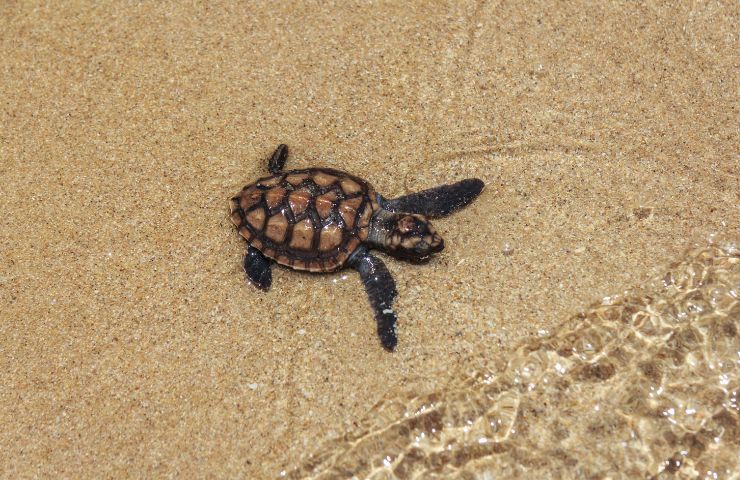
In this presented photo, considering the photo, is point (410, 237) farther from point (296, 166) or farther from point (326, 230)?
point (296, 166)

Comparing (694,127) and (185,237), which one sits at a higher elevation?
(694,127)

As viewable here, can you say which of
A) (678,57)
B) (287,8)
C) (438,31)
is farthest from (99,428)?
(678,57)

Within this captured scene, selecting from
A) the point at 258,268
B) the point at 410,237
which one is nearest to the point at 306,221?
the point at 258,268

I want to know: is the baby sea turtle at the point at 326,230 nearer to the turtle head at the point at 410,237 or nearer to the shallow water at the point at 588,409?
the turtle head at the point at 410,237

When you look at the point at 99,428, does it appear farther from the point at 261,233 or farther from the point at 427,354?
the point at 427,354

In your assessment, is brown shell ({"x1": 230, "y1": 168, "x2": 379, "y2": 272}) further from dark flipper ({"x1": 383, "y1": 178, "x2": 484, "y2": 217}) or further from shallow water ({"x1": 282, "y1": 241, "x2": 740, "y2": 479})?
shallow water ({"x1": 282, "y1": 241, "x2": 740, "y2": 479})

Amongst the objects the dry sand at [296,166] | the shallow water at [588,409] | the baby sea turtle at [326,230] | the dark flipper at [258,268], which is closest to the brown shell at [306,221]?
the baby sea turtle at [326,230]

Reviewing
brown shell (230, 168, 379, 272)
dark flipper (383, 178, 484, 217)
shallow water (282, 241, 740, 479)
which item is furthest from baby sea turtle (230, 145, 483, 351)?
shallow water (282, 241, 740, 479)
